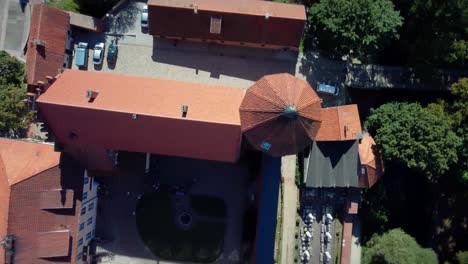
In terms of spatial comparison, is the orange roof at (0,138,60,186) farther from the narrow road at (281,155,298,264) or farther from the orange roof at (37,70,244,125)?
the narrow road at (281,155,298,264)

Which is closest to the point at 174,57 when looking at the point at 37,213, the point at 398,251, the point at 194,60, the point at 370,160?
the point at 194,60

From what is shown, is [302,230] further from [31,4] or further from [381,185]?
[31,4]

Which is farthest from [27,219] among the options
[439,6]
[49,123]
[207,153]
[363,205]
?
[439,6]

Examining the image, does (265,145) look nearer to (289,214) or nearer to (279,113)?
(279,113)

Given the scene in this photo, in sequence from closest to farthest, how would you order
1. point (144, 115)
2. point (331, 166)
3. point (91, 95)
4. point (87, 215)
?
point (144, 115) < point (91, 95) < point (87, 215) < point (331, 166)

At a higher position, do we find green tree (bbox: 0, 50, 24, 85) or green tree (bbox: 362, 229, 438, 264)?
green tree (bbox: 0, 50, 24, 85)

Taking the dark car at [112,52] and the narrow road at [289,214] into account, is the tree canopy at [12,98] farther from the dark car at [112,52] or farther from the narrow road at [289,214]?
the narrow road at [289,214]

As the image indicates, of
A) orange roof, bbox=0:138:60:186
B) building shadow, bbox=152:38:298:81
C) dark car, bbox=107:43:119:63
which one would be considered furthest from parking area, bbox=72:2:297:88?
orange roof, bbox=0:138:60:186
